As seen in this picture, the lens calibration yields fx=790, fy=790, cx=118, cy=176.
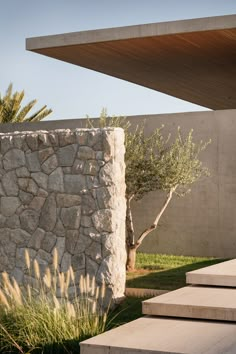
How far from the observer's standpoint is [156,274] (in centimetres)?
1502

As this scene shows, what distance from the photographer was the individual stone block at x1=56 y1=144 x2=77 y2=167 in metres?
11.2

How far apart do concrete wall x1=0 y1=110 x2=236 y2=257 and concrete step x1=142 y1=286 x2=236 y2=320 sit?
779 cm

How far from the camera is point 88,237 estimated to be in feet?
36.0

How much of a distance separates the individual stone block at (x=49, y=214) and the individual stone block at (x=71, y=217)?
144 millimetres

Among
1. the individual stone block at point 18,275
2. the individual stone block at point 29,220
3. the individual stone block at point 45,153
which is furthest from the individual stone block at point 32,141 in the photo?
the individual stone block at point 18,275

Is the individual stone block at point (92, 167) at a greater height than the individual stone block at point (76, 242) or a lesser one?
greater

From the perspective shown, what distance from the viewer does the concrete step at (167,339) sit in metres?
6.81

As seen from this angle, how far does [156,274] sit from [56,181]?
4444mm

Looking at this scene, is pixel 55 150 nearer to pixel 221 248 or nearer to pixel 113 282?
pixel 113 282

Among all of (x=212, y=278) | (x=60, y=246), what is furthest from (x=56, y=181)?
(x=212, y=278)

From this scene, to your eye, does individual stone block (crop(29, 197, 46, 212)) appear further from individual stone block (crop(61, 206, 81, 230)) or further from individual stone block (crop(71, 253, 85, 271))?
individual stone block (crop(71, 253, 85, 271))

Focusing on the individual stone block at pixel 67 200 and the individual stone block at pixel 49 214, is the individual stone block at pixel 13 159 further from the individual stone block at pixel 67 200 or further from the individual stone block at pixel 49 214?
the individual stone block at pixel 67 200

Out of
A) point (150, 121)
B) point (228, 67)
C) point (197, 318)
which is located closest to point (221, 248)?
point (150, 121)

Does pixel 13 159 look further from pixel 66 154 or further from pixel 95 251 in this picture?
pixel 95 251
